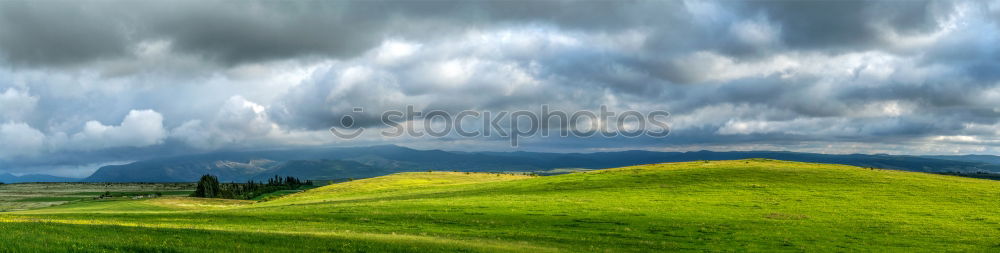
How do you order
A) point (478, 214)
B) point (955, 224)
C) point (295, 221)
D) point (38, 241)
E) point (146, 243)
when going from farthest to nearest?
point (478, 214) → point (295, 221) → point (955, 224) → point (146, 243) → point (38, 241)

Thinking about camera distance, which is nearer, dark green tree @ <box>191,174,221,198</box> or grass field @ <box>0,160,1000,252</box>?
grass field @ <box>0,160,1000,252</box>

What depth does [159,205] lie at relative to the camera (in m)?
91.6

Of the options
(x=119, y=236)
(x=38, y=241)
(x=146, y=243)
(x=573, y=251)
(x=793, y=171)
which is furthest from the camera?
(x=793, y=171)

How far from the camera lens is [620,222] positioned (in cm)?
4731

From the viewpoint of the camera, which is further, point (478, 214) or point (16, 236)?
point (478, 214)

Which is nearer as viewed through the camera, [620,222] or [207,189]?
[620,222]

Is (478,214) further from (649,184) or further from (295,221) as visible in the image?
(649,184)

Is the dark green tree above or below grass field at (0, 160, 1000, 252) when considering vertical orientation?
below

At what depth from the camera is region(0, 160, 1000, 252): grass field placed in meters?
26.0

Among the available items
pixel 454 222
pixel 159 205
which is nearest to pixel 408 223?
pixel 454 222

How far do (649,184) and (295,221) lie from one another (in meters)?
53.8

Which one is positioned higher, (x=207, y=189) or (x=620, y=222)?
(x=620, y=222)

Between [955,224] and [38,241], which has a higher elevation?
[38,241]

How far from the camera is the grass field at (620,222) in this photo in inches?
1025
